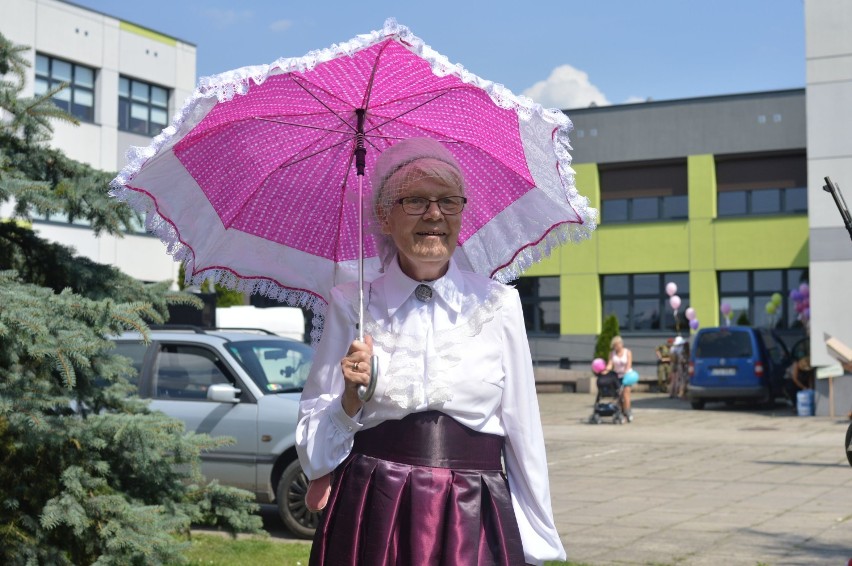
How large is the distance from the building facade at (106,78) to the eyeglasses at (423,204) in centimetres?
3409

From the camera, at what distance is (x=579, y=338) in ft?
132

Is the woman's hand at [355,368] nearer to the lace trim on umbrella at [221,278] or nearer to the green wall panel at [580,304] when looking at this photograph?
the lace trim on umbrella at [221,278]

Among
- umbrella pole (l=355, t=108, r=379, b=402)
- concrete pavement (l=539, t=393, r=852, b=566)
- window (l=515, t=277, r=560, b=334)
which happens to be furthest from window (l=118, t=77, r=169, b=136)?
umbrella pole (l=355, t=108, r=379, b=402)

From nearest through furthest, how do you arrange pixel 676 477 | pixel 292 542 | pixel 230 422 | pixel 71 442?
1. pixel 71 442
2. pixel 292 542
3. pixel 230 422
4. pixel 676 477

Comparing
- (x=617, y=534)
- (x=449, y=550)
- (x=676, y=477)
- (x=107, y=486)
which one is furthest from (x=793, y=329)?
(x=449, y=550)

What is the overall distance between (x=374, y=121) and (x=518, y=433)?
1.22 meters

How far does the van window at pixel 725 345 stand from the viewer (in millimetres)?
26188

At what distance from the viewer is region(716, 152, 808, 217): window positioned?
36.8 m

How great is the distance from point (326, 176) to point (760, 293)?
117 feet

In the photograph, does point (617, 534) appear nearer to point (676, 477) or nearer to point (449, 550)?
point (676, 477)

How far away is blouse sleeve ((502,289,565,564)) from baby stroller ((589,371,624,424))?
19177 mm

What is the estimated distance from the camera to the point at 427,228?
318 cm

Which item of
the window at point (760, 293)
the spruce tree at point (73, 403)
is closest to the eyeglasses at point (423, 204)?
the spruce tree at point (73, 403)

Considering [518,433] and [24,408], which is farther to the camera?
[24,408]
